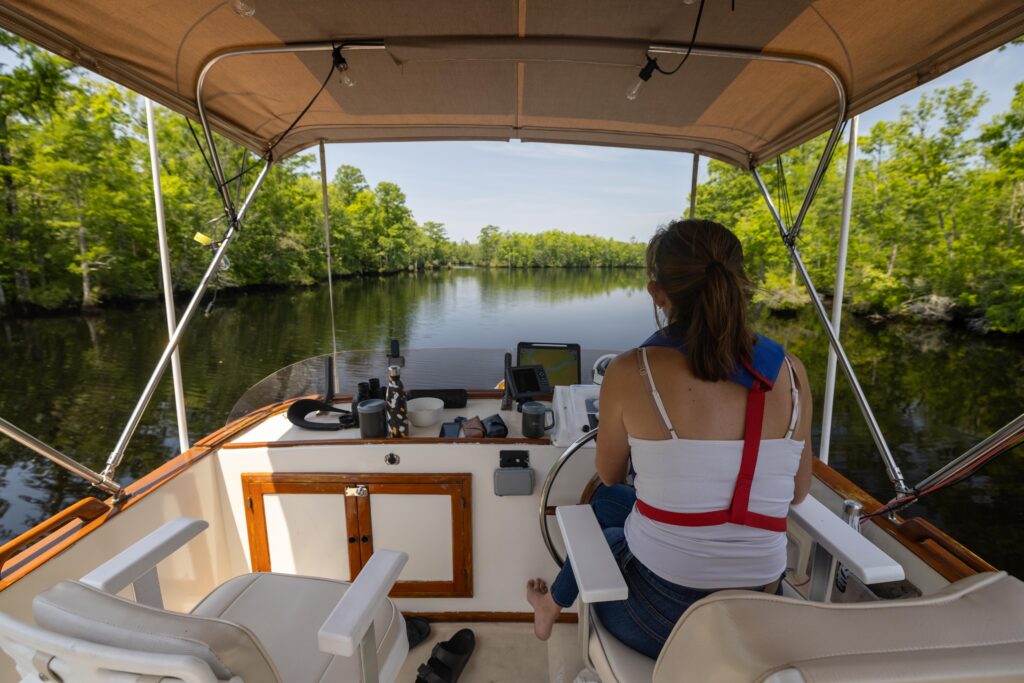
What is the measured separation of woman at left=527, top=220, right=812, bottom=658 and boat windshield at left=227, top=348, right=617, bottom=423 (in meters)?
1.35

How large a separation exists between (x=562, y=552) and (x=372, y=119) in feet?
6.85

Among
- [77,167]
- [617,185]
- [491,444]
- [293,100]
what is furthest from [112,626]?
[617,185]

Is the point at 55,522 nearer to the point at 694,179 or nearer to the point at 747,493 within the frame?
the point at 747,493

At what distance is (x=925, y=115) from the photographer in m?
15.3

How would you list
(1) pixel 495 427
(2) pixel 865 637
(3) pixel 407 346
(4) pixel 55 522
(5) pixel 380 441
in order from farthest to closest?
(3) pixel 407 346 → (1) pixel 495 427 → (5) pixel 380 441 → (4) pixel 55 522 → (2) pixel 865 637

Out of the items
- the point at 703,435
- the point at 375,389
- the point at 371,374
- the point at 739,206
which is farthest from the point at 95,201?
the point at 739,206

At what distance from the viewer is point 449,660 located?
5.49 ft

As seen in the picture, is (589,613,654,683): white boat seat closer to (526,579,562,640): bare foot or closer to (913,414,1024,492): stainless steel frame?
(526,579,562,640): bare foot

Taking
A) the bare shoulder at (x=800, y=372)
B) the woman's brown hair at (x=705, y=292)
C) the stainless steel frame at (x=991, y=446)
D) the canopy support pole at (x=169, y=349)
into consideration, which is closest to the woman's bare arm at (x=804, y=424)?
the bare shoulder at (x=800, y=372)

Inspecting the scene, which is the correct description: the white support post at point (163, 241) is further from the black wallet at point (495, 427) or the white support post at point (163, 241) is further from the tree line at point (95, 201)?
the tree line at point (95, 201)

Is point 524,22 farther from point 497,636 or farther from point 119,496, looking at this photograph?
point 497,636

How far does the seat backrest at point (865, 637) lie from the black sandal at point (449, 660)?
127 centimetres

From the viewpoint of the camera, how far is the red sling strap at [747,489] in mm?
940

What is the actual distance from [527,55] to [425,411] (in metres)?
1.36
